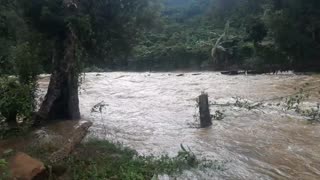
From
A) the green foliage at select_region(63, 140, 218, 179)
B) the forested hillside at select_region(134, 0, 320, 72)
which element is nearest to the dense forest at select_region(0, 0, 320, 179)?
the green foliage at select_region(63, 140, 218, 179)

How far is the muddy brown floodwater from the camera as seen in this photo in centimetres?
765

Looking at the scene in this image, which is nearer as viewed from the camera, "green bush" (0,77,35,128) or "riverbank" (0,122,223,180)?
"riverbank" (0,122,223,180)

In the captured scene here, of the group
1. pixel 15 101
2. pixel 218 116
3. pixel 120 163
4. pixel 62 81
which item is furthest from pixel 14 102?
pixel 218 116

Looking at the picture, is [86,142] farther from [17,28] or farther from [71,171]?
[17,28]

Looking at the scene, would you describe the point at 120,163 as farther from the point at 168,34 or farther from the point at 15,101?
the point at 168,34

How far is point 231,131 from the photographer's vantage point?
10625 millimetres

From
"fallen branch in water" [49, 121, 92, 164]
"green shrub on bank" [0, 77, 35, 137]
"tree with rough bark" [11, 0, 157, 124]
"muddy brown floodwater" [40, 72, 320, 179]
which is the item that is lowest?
"muddy brown floodwater" [40, 72, 320, 179]

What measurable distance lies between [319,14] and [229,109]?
1558 centimetres

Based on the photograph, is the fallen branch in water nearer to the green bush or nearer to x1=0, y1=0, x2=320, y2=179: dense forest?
x1=0, y1=0, x2=320, y2=179: dense forest

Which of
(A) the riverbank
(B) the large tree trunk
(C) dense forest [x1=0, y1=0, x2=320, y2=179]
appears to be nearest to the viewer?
(A) the riverbank

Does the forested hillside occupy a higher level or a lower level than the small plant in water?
higher

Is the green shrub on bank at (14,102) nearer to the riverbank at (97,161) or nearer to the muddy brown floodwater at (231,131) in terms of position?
the riverbank at (97,161)

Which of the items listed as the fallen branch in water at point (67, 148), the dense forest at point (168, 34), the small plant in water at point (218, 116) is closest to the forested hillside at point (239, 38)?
the dense forest at point (168, 34)

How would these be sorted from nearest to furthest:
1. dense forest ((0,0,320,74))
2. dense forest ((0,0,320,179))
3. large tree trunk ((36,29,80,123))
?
1. dense forest ((0,0,320,179))
2. large tree trunk ((36,29,80,123))
3. dense forest ((0,0,320,74))
